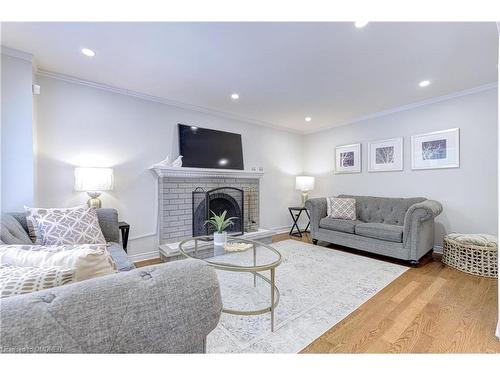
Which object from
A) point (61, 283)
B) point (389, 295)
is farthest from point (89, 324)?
point (389, 295)

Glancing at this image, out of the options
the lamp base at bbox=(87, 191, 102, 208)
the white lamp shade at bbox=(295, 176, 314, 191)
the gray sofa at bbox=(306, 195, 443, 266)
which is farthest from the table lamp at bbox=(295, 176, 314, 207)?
the lamp base at bbox=(87, 191, 102, 208)

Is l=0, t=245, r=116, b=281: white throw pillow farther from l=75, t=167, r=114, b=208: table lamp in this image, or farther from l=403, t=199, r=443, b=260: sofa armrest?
l=403, t=199, r=443, b=260: sofa armrest

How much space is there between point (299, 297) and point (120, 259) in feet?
5.04

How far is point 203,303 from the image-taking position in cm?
69

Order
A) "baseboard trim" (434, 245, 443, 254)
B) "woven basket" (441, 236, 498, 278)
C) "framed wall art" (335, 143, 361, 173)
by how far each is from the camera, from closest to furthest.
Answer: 1. "woven basket" (441, 236, 498, 278)
2. "baseboard trim" (434, 245, 443, 254)
3. "framed wall art" (335, 143, 361, 173)

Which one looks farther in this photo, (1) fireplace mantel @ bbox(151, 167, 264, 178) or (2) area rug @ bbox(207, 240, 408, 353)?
→ (1) fireplace mantel @ bbox(151, 167, 264, 178)

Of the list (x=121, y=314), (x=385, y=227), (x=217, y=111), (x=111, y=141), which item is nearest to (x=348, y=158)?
(x=385, y=227)

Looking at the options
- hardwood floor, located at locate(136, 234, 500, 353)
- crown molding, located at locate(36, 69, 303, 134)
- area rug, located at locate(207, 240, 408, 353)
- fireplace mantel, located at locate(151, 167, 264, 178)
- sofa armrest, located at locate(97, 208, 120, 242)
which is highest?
crown molding, located at locate(36, 69, 303, 134)

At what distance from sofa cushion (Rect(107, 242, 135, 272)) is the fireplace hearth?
1.51 meters

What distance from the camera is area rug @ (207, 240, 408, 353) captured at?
1450 mm

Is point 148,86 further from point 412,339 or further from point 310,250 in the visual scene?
point 412,339

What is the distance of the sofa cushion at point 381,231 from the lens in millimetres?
2820

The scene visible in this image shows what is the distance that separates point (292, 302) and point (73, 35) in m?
2.97

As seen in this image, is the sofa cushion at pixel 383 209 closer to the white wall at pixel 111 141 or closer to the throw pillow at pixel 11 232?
the white wall at pixel 111 141
